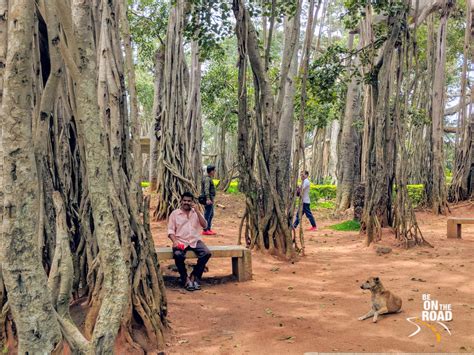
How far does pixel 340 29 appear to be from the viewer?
76.7 feet

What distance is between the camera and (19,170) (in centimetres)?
181

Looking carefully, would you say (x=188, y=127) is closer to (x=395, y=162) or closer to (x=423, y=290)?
(x=395, y=162)

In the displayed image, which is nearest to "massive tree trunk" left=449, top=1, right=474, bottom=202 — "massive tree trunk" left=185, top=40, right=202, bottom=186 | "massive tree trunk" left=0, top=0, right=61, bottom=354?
"massive tree trunk" left=185, top=40, right=202, bottom=186

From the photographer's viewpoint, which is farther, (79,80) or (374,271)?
(374,271)

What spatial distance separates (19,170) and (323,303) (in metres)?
3.43

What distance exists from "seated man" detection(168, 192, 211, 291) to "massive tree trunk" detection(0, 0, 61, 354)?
3275 millimetres

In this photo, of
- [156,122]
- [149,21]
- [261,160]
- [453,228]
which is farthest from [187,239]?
[149,21]

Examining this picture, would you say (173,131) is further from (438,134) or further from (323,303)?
(323,303)

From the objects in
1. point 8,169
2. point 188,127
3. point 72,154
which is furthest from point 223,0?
point 8,169

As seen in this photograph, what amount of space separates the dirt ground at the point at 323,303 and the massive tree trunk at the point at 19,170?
6.14 ft

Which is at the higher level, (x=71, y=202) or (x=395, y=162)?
(x=395, y=162)

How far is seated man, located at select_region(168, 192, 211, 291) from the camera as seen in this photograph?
5105 millimetres

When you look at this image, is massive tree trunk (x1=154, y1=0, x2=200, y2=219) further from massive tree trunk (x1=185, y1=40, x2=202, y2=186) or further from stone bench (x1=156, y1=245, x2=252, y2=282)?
stone bench (x1=156, y1=245, x2=252, y2=282)

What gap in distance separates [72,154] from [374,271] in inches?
144
